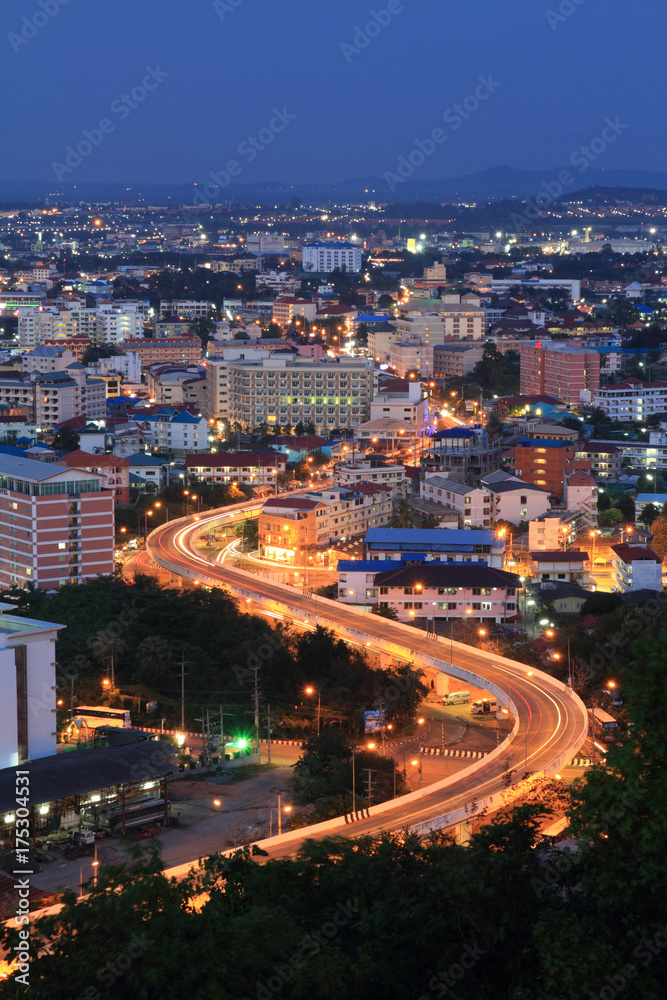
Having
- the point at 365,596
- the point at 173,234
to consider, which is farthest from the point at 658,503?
the point at 173,234

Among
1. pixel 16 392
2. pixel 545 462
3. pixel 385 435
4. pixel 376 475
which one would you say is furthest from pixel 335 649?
pixel 16 392

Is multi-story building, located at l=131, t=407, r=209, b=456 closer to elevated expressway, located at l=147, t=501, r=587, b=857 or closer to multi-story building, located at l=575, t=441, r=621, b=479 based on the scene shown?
elevated expressway, located at l=147, t=501, r=587, b=857

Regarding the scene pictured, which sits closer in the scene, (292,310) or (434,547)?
(434,547)

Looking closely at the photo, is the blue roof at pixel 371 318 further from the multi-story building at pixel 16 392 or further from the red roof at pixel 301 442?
the red roof at pixel 301 442

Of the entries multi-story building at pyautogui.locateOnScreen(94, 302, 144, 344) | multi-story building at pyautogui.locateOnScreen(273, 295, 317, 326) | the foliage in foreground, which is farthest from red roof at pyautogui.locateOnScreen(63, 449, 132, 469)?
multi-story building at pyautogui.locateOnScreen(273, 295, 317, 326)

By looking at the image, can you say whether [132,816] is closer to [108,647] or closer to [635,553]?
[108,647]
